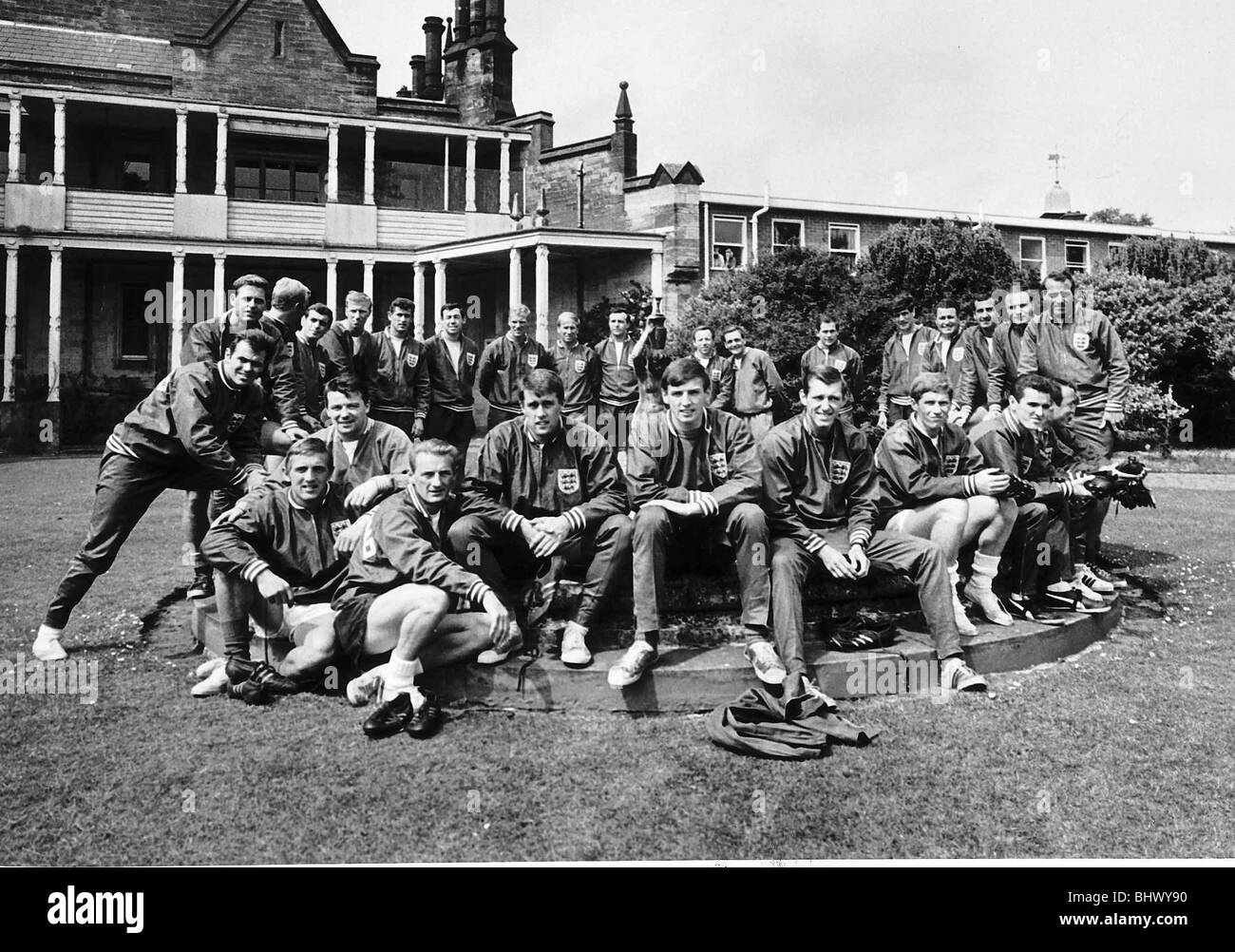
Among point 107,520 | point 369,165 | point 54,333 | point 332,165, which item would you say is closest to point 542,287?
point 369,165

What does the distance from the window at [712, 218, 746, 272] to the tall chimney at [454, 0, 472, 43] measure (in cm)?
946

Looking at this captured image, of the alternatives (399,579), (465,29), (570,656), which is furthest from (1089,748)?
(465,29)

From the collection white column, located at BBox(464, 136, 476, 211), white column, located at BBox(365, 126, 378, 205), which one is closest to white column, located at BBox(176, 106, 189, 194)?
white column, located at BBox(365, 126, 378, 205)

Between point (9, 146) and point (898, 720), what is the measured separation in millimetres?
23627

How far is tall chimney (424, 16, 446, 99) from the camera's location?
97.3 ft

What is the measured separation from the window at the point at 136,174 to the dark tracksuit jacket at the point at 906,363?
20.6m

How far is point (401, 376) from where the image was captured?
28.9 ft

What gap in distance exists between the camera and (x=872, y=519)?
5566 millimetres

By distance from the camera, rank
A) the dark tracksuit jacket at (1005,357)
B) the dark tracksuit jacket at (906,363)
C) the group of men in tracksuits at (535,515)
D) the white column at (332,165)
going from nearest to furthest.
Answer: the group of men in tracksuits at (535,515)
the dark tracksuit jacket at (1005,357)
the dark tracksuit jacket at (906,363)
the white column at (332,165)

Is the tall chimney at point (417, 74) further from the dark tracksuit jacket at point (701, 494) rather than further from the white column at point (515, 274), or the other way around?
the dark tracksuit jacket at point (701, 494)

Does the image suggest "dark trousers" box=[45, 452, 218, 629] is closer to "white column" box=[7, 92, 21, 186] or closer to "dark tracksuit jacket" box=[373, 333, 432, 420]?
"dark tracksuit jacket" box=[373, 333, 432, 420]

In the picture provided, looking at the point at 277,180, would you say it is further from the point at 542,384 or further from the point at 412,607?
the point at 412,607

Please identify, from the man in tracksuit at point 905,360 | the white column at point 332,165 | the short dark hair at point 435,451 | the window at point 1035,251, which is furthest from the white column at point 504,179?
the short dark hair at point 435,451

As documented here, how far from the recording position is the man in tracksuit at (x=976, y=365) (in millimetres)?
8516
